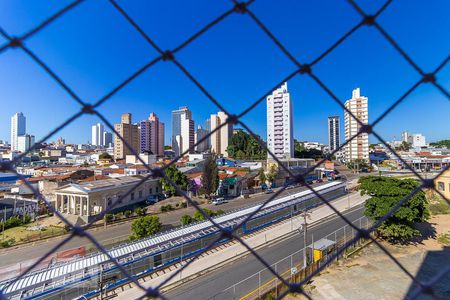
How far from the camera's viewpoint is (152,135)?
27.5m

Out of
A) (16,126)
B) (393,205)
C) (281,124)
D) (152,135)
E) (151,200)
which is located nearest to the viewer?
(393,205)

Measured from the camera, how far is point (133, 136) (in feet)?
73.9

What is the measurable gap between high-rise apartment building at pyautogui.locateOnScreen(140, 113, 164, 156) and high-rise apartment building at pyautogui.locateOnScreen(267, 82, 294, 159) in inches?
494

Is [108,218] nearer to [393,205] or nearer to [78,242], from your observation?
[78,242]

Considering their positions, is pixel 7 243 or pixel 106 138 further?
pixel 106 138

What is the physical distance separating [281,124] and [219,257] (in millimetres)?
16105

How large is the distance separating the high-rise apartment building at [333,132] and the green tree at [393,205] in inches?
1116

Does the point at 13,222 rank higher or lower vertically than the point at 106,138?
lower

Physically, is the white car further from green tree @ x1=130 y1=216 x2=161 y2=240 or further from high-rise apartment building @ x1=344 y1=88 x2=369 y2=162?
high-rise apartment building @ x1=344 y1=88 x2=369 y2=162

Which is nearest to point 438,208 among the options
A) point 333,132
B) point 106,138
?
point 333,132

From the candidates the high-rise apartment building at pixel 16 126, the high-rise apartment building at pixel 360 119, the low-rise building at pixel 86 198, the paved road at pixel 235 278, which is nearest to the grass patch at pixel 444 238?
the paved road at pixel 235 278

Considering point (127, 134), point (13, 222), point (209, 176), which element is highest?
point (127, 134)

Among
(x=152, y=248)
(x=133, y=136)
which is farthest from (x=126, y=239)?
(x=133, y=136)

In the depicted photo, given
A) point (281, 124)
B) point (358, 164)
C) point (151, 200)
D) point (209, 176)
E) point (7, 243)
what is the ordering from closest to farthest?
point (7, 243)
point (151, 200)
point (209, 176)
point (358, 164)
point (281, 124)
